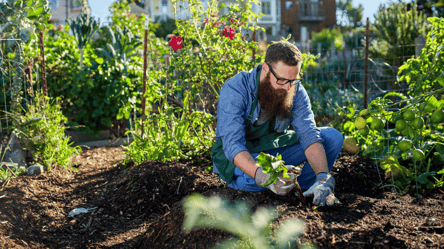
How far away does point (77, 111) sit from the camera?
15.8 feet

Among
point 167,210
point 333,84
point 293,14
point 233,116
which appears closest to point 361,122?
point 233,116

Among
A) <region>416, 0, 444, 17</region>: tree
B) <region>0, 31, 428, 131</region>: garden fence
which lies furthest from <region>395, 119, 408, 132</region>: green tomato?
<region>416, 0, 444, 17</region>: tree

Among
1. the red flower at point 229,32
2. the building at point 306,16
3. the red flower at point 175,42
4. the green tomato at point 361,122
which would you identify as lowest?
the green tomato at point 361,122

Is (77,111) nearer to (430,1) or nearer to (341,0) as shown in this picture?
(430,1)

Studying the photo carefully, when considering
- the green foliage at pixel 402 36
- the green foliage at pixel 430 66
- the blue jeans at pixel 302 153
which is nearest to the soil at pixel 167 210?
the blue jeans at pixel 302 153

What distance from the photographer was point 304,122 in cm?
219

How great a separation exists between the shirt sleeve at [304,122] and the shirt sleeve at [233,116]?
33cm

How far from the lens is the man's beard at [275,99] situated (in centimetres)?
206

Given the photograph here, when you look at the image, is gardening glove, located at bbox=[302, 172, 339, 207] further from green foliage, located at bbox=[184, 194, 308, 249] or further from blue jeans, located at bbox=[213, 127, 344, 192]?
blue jeans, located at bbox=[213, 127, 344, 192]

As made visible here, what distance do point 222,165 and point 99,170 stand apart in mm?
1831

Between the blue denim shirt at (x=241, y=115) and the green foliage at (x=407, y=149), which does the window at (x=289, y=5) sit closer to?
the green foliage at (x=407, y=149)

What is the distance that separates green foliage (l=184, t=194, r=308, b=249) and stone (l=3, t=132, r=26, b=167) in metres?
2.60

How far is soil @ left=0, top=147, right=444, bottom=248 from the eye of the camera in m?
1.47

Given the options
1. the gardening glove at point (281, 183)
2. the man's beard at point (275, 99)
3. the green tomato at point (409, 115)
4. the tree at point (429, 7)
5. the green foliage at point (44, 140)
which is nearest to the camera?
the green tomato at point (409, 115)
